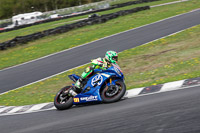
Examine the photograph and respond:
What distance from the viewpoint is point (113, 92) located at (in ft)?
25.7

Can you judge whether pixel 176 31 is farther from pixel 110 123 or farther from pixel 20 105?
pixel 110 123

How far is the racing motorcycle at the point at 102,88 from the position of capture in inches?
305

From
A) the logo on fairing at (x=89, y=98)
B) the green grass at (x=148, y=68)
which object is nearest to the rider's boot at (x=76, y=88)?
the logo on fairing at (x=89, y=98)

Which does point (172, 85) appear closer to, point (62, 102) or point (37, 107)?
point (62, 102)

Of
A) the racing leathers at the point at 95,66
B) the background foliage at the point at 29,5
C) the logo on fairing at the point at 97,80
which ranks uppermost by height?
the background foliage at the point at 29,5

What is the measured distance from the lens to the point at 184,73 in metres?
9.68

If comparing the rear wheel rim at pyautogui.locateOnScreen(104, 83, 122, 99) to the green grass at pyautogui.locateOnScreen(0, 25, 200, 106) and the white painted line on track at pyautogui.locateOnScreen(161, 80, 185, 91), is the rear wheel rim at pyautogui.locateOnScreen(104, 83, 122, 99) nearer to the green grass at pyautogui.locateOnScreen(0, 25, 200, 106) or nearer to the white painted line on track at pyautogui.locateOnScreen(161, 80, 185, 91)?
the white painted line on track at pyautogui.locateOnScreen(161, 80, 185, 91)

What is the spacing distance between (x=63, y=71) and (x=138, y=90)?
6387 mm

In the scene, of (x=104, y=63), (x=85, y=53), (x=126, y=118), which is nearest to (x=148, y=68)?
(x=104, y=63)

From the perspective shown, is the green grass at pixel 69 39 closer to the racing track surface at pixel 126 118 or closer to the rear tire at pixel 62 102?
the rear tire at pixel 62 102

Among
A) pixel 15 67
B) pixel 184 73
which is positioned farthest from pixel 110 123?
pixel 15 67

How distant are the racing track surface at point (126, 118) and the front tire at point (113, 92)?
0.17 m

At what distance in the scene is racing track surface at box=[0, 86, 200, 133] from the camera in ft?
17.7

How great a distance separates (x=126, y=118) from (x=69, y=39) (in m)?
17.1
